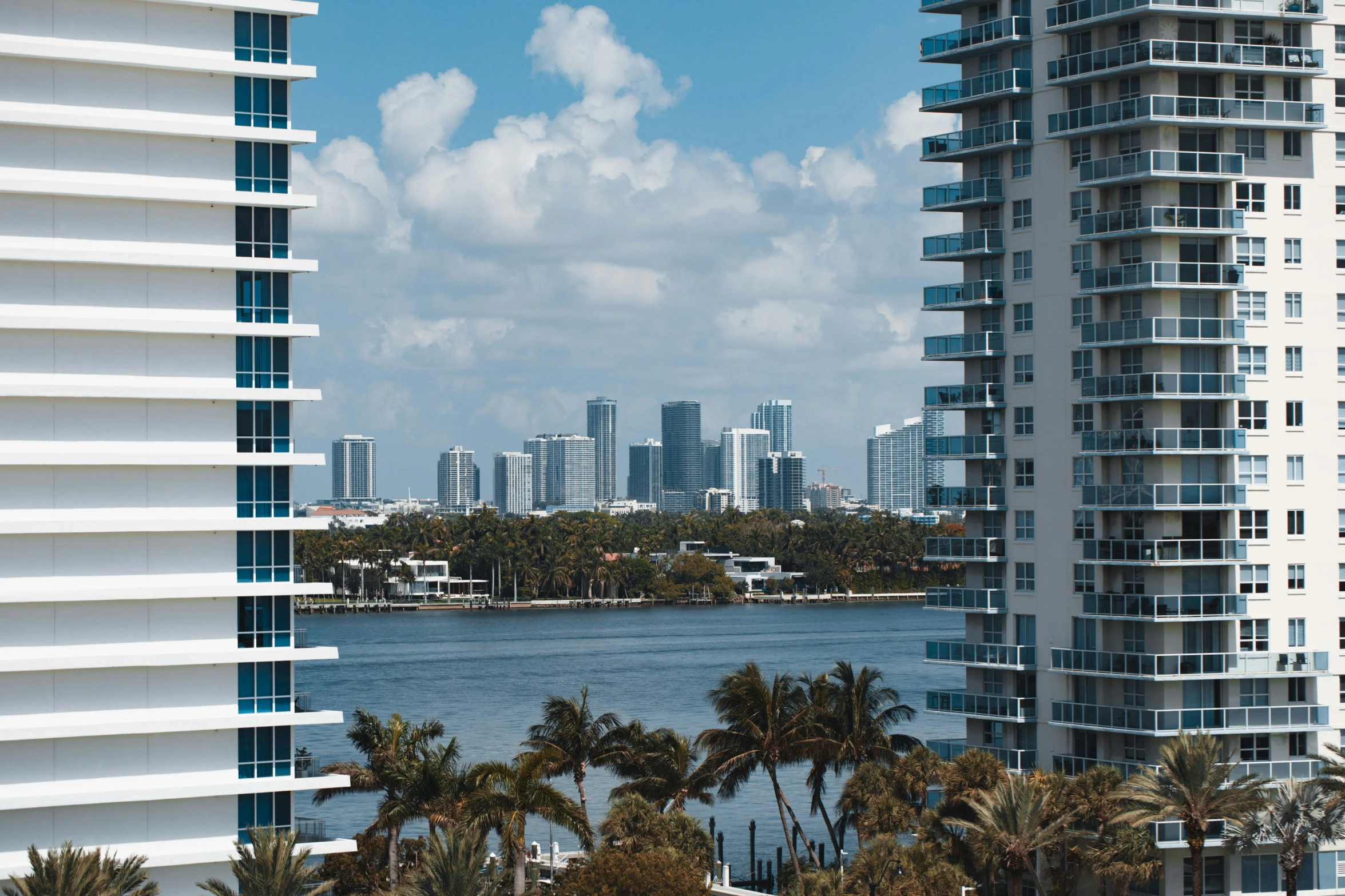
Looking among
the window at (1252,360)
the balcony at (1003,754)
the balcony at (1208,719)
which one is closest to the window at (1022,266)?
the window at (1252,360)

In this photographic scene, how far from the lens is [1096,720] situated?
81.6m

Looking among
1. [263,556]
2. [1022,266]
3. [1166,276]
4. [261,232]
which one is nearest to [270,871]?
[263,556]

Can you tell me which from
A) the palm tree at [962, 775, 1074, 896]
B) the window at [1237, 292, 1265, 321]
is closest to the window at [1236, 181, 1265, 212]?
the window at [1237, 292, 1265, 321]

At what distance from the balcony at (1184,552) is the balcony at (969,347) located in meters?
12.1

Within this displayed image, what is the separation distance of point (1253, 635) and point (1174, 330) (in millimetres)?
14614

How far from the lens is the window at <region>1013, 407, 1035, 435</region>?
8666cm

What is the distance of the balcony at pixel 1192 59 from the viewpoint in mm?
80625

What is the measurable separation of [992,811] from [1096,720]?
53.2 feet

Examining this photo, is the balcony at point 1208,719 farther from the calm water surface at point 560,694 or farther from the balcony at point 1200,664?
the calm water surface at point 560,694

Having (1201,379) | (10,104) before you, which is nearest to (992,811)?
(1201,379)

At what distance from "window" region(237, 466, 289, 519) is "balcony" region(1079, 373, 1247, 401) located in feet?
128

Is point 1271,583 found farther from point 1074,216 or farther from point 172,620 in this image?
point 172,620

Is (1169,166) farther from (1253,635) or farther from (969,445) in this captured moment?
(1253,635)

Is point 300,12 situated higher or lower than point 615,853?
higher
